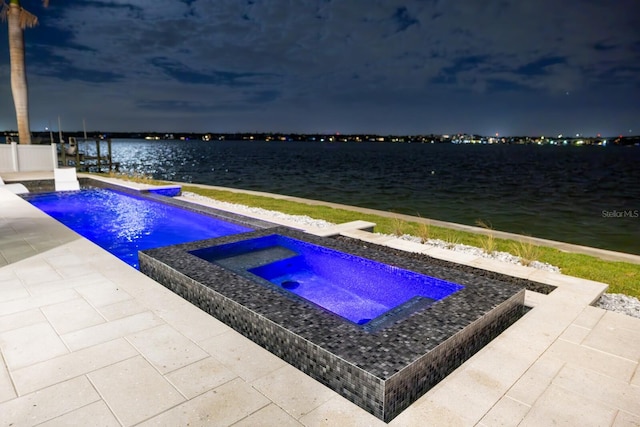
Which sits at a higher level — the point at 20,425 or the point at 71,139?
the point at 71,139

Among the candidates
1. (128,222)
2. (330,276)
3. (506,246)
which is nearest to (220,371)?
(330,276)

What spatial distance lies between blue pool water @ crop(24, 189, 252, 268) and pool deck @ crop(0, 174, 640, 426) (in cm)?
372

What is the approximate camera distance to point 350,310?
561 centimetres

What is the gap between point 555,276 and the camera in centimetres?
550

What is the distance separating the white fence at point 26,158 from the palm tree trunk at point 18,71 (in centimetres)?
326

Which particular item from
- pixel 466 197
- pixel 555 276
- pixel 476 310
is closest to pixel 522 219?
pixel 466 197

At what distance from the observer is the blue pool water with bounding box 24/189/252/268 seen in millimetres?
8930

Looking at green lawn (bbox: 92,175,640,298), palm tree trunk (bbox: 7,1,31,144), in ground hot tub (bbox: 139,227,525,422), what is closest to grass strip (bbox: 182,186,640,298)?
green lawn (bbox: 92,175,640,298)

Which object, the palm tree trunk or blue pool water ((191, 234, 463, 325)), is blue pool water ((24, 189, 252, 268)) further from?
the palm tree trunk

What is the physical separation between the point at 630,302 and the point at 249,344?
5122mm

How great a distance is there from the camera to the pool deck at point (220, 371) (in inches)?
99.1

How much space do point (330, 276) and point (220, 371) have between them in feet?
11.6

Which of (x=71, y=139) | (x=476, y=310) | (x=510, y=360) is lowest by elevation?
(x=510, y=360)

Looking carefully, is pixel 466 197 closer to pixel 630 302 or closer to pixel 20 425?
pixel 630 302
